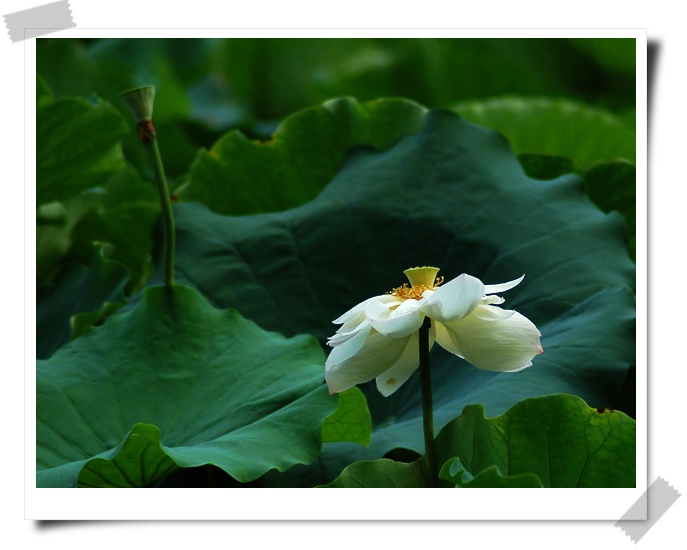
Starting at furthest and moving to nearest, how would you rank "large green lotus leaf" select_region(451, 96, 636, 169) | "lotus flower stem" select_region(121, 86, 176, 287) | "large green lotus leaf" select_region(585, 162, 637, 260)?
1. "large green lotus leaf" select_region(451, 96, 636, 169)
2. "large green lotus leaf" select_region(585, 162, 637, 260)
3. "lotus flower stem" select_region(121, 86, 176, 287)

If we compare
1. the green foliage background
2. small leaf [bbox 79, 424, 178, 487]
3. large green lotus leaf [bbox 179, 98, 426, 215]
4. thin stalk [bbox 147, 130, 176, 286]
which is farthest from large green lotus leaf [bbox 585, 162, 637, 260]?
small leaf [bbox 79, 424, 178, 487]

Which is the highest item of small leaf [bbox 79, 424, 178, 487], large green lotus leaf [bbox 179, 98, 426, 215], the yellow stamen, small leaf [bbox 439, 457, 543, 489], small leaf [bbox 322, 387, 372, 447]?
large green lotus leaf [bbox 179, 98, 426, 215]

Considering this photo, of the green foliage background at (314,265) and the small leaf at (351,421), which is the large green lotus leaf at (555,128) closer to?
the green foliage background at (314,265)

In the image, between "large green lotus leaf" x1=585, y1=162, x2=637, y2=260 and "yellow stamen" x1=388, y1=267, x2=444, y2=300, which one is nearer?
"yellow stamen" x1=388, y1=267, x2=444, y2=300

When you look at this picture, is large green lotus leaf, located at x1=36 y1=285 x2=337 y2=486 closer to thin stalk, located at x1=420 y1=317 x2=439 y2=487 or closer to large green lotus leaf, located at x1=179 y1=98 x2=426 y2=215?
thin stalk, located at x1=420 y1=317 x2=439 y2=487

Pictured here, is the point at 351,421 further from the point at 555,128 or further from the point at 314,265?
the point at 555,128

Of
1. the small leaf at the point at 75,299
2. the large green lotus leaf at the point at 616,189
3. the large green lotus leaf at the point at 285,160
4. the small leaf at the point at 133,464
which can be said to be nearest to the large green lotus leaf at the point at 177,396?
the small leaf at the point at 133,464
